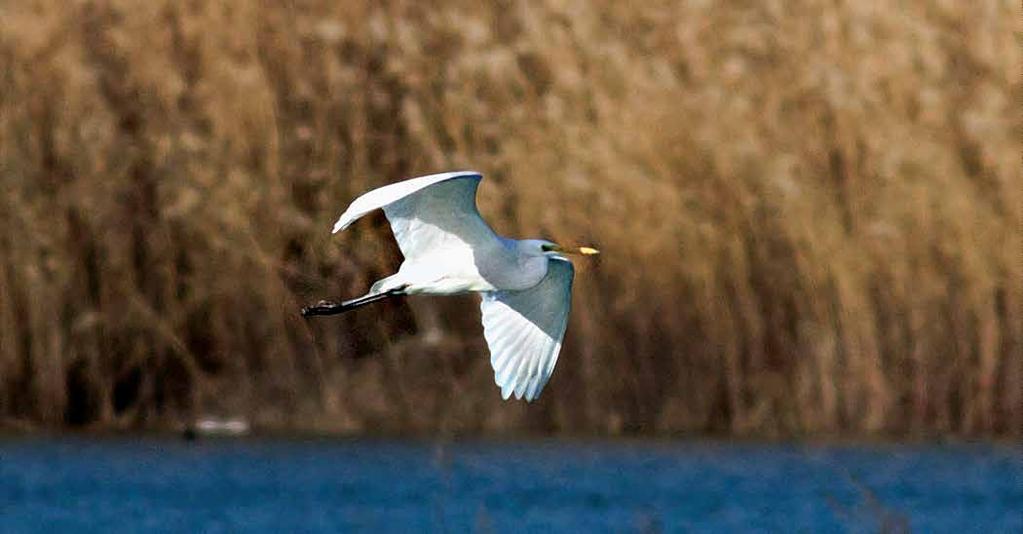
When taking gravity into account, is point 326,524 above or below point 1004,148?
below

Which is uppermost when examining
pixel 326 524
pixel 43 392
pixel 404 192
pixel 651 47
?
pixel 651 47

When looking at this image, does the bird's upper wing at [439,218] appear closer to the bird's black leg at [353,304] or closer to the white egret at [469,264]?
the white egret at [469,264]

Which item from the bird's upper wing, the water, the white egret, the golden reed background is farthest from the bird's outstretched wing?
the golden reed background

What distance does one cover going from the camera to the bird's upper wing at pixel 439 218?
529 cm

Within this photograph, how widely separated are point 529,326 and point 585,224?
10.1 ft

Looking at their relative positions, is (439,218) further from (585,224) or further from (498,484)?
(498,484)

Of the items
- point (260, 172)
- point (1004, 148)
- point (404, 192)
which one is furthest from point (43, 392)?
point (404, 192)

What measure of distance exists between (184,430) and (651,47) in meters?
2.65

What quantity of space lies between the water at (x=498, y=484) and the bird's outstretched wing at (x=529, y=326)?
2.81 metres

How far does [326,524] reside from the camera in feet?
28.8

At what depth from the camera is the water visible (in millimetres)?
8852

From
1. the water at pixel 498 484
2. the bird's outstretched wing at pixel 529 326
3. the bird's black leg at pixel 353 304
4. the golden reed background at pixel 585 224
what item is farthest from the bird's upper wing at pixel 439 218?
the golden reed background at pixel 585 224

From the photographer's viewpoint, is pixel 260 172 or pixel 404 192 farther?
pixel 260 172

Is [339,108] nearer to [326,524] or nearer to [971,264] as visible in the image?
[326,524]
